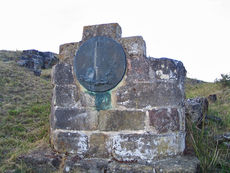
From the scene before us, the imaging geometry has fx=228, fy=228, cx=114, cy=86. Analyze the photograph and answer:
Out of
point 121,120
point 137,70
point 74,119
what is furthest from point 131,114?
point 74,119

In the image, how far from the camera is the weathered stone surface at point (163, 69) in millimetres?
2777

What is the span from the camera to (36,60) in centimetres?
1570

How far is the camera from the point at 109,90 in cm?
291

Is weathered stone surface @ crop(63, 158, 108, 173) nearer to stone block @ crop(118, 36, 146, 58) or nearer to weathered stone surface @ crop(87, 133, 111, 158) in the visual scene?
weathered stone surface @ crop(87, 133, 111, 158)

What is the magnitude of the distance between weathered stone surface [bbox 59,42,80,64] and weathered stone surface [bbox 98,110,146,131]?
87 centimetres

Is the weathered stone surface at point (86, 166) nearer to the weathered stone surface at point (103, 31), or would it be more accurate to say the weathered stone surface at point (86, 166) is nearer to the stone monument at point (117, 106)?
the stone monument at point (117, 106)

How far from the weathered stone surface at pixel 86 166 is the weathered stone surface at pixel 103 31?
1.58 m

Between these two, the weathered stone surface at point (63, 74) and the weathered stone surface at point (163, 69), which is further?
the weathered stone surface at point (63, 74)

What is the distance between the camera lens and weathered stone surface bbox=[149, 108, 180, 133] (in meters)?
2.72

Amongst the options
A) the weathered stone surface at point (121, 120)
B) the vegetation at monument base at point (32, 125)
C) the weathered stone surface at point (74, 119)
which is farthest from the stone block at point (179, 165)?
the weathered stone surface at point (74, 119)

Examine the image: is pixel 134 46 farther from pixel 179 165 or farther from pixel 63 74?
pixel 179 165

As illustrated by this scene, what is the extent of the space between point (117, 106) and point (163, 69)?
728mm

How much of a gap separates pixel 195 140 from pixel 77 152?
5.06 ft

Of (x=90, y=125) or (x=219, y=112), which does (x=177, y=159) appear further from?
(x=219, y=112)
